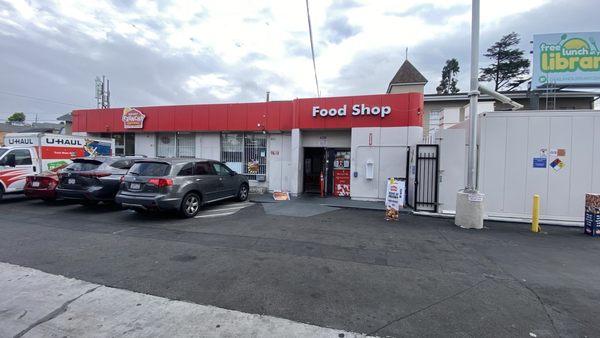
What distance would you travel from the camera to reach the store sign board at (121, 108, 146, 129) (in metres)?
15.5

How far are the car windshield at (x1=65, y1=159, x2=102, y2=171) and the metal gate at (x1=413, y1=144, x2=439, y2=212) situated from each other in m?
10.8

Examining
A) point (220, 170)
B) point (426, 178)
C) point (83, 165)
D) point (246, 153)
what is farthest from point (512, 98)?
point (83, 165)

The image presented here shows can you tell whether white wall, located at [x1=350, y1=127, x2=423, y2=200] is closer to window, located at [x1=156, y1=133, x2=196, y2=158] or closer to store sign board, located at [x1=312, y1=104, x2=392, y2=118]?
store sign board, located at [x1=312, y1=104, x2=392, y2=118]

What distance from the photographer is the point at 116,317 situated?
3221 mm

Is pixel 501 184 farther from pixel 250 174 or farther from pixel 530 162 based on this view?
pixel 250 174

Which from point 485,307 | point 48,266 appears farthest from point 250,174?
point 485,307

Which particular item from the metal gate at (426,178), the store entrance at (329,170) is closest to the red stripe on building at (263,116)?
the store entrance at (329,170)

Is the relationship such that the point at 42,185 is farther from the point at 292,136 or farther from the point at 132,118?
the point at 292,136

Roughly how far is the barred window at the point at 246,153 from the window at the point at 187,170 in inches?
206

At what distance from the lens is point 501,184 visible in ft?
29.7

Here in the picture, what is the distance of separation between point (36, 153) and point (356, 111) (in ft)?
41.9

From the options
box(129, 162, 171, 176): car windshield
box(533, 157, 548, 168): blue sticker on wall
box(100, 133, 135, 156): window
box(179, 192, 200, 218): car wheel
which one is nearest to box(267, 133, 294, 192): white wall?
box(179, 192, 200, 218): car wheel

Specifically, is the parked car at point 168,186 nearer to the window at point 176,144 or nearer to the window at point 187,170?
the window at point 187,170

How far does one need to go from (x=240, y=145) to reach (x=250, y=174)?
1.58 m
